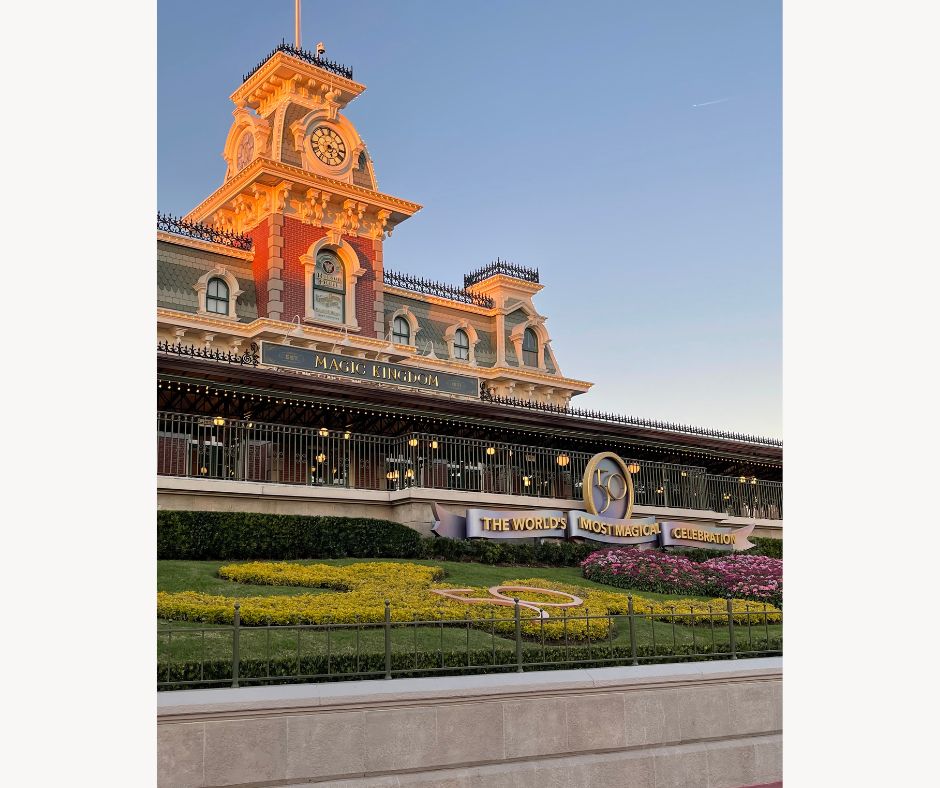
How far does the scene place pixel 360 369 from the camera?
86.6 ft

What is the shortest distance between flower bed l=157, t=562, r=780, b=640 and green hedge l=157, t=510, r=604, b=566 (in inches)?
60.8

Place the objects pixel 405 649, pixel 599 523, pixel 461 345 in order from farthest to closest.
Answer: pixel 461 345
pixel 599 523
pixel 405 649

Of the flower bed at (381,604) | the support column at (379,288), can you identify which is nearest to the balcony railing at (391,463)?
the flower bed at (381,604)

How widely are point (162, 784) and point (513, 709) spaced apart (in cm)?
347

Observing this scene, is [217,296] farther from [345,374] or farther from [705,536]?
[705,536]

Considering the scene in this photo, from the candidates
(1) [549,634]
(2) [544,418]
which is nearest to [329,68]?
(2) [544,418]

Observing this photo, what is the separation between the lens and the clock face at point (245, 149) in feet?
122

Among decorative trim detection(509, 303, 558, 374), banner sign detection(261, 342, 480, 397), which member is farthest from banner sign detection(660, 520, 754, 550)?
decorative trim detection(509, 303, 558, 374)

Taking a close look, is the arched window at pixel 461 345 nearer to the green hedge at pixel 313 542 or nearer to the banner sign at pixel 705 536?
the banner sign at pixel 705 536

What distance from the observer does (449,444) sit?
85.3 ft

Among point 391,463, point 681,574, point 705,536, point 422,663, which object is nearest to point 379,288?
point 391,463

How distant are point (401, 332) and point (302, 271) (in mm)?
5905

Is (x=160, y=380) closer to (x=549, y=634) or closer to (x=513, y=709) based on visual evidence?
(x=549, y=634)

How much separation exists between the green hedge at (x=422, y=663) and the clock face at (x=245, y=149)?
29.2m
